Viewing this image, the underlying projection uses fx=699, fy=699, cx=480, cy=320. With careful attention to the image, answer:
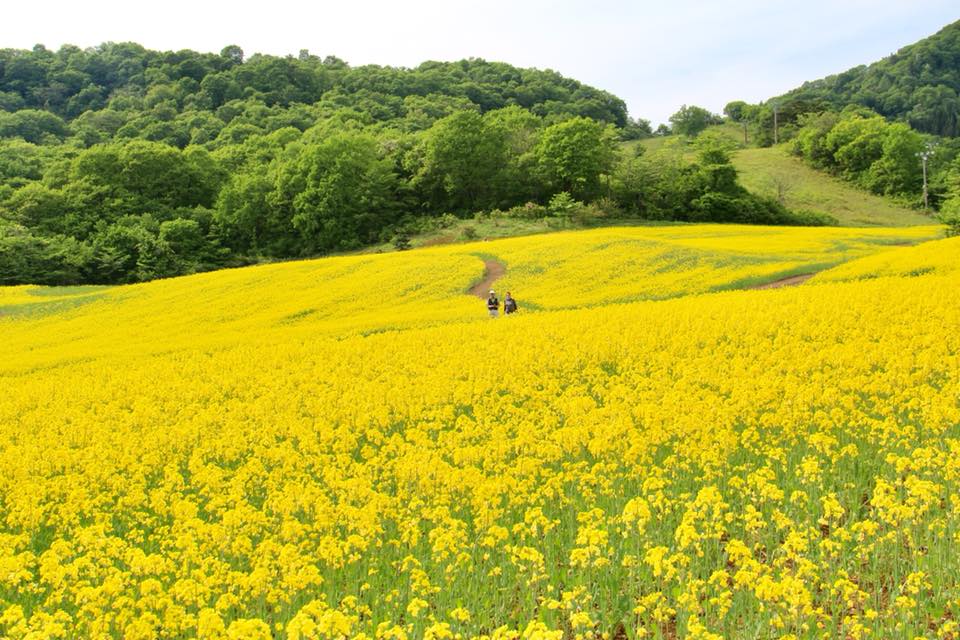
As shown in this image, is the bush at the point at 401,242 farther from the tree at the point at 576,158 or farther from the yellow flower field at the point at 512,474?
the yellow flower field at the point at 512,474

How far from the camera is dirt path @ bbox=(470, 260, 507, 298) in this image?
118 ft

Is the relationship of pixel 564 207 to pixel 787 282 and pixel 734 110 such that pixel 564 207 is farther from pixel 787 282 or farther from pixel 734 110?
pixel 734 110

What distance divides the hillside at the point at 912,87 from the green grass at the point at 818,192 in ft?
122

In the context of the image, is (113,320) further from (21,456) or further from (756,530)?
(756,530)

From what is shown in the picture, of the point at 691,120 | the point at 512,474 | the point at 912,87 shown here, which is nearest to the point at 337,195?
the point at 512,474

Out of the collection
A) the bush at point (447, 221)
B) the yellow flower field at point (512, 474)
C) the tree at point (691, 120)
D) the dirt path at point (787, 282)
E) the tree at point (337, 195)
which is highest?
the tree at point (691, 120)

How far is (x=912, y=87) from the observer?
150 m

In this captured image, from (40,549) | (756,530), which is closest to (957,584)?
(756,530)

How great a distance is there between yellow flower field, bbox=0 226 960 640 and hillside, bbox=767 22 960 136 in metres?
128

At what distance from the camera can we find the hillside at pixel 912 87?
13588 cm

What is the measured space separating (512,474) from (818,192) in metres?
87.3

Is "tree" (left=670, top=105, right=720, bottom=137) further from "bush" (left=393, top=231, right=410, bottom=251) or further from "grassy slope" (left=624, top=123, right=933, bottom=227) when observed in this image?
"bush" (left=393, top=231, right=410, bottom=251)

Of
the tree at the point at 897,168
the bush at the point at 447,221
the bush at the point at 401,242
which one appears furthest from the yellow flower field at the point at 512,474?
the tree at the point at 897,168

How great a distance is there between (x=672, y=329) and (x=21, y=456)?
1599 centimetres
